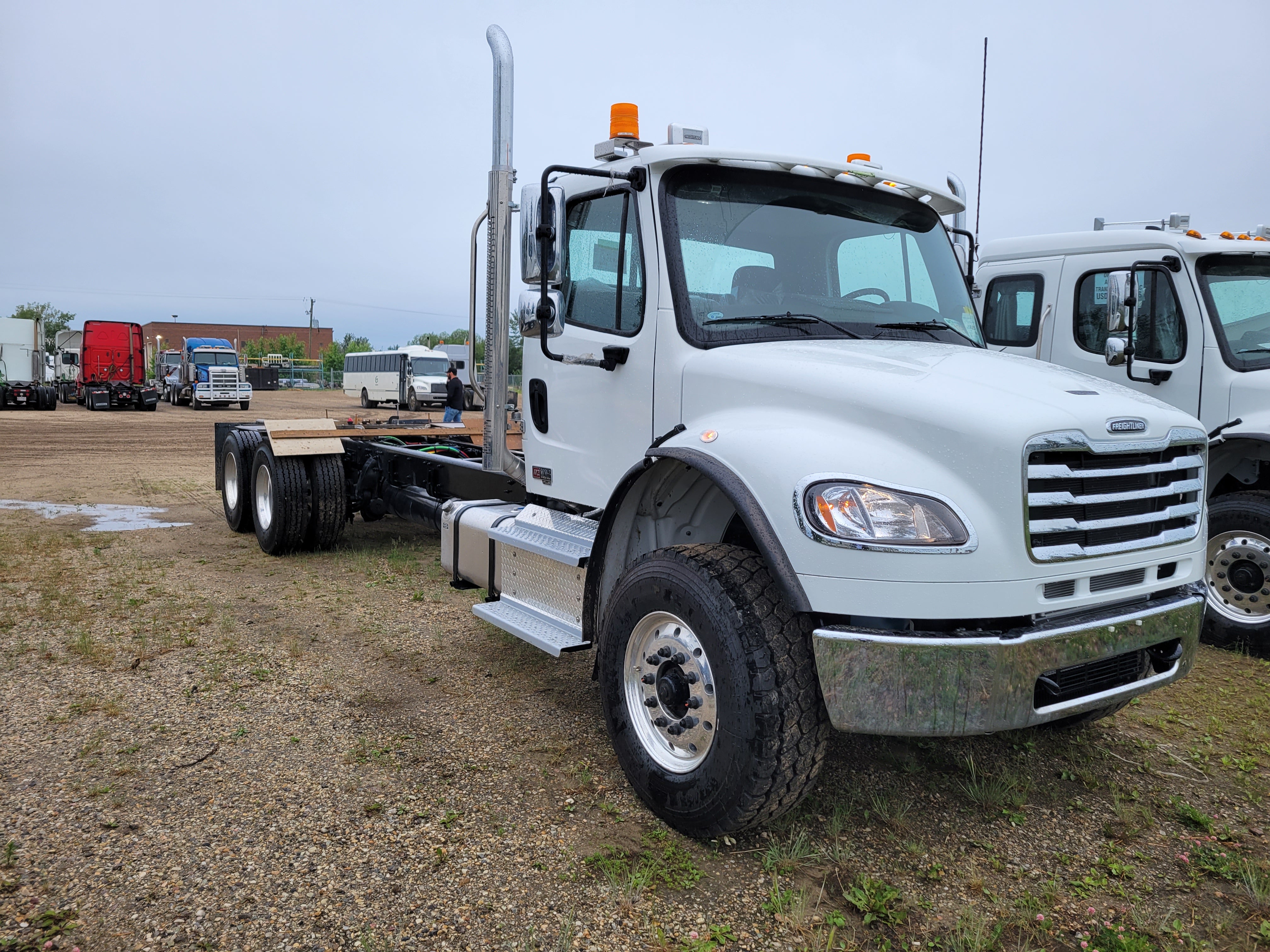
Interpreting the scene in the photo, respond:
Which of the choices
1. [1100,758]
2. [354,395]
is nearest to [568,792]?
[1100,758]

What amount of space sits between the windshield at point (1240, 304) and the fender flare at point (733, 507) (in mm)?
4453

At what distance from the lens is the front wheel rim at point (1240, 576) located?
577 cm

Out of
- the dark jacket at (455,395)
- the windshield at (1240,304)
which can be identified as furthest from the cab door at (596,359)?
the dark jacket at (455,395)

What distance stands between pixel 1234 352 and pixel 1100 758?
343 centimetres

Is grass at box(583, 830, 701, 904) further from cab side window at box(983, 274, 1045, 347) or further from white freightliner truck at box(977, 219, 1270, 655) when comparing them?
cab side window at box(983, 274, 1045, 347)

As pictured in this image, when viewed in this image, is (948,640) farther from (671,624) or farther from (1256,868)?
(1256,868)

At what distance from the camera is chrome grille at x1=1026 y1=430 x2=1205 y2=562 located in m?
2.86

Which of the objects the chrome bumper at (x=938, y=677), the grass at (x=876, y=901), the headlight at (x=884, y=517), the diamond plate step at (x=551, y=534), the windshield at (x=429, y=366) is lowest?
the grass at (x=876, y=901)

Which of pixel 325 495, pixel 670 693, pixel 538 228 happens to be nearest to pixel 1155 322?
pixel 538 228

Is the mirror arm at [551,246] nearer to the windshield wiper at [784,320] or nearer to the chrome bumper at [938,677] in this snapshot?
the windshield wiper at [784,320]

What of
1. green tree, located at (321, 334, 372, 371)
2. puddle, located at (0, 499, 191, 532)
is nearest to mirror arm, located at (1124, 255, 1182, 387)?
puddle, located at (0, 499, 191, 532)

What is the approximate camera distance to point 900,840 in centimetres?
337

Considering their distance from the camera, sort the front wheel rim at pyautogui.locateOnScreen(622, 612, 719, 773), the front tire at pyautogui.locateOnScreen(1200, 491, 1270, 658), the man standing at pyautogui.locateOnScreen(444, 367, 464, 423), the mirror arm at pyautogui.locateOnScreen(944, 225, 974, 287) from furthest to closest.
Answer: the man standing at pyautogui.locateOnScreen(444, 367, 464, 423), the front tire at pyautogui.locateOnScreen(1200, 491, 1270, 658), the mirror arm at pyautogui.locateOnScreen(944, 225, 974, 287), the front wheel rim at pyautogui.locateOnScreen(622, 612, 719, 773)

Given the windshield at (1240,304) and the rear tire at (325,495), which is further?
the rear tire at (325,495)
